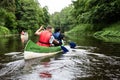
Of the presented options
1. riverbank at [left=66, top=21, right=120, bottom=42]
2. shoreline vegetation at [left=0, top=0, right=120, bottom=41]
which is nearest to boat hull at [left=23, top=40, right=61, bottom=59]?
riverbank at [left=66, top=21, right=120, bottom=42]

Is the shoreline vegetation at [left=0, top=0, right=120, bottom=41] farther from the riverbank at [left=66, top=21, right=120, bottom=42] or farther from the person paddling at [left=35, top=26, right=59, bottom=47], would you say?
the person paddling at [left=35, top=26, right=59, bottom=47]

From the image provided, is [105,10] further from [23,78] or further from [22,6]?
[22,6]

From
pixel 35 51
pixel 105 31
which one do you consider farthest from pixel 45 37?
pixel 105 31

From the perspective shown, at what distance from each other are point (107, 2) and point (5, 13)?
2698 centimetres

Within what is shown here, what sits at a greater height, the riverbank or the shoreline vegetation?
the shoreline vegetation

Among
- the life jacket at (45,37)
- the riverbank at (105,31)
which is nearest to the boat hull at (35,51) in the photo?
the life jacket at (45,37)

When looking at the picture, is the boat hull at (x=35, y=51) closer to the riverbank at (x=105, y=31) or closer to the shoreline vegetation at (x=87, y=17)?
the riverbank at (x=105, y=31)

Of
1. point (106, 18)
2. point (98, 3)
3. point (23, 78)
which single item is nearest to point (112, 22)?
point (106, 18)

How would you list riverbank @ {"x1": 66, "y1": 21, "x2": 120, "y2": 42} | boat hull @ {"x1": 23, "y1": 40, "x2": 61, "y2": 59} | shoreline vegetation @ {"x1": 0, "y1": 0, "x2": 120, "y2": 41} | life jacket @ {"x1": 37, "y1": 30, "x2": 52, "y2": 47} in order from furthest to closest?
1. shoreline vegetation @ {"x1": 0, "y1": 0, "x2": 120, "y2": 41}
2. riverbank @ {"x1": 66, "y1": 21, "x2": 120, "y2": 42}
3. life jacket @ {"x1": 37, "y1": 30, "x2": 52, "y2": 47}
4. boat hull @ {"x1": 23, "y1": 40, "x2": 61, "y2": 59}

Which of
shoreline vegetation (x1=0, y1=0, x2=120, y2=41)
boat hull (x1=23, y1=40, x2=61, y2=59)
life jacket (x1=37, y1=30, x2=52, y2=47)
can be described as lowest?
boat hull (x1=23, y1=40, x2=61, y2=59)

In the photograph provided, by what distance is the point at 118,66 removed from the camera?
973 centimetres

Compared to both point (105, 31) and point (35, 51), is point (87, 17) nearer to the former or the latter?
point (105, 31)

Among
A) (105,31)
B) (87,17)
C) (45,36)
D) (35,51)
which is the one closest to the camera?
(35,51)

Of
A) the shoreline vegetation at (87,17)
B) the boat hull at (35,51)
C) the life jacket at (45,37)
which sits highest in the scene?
the shoreline vegetation at (87,17)
